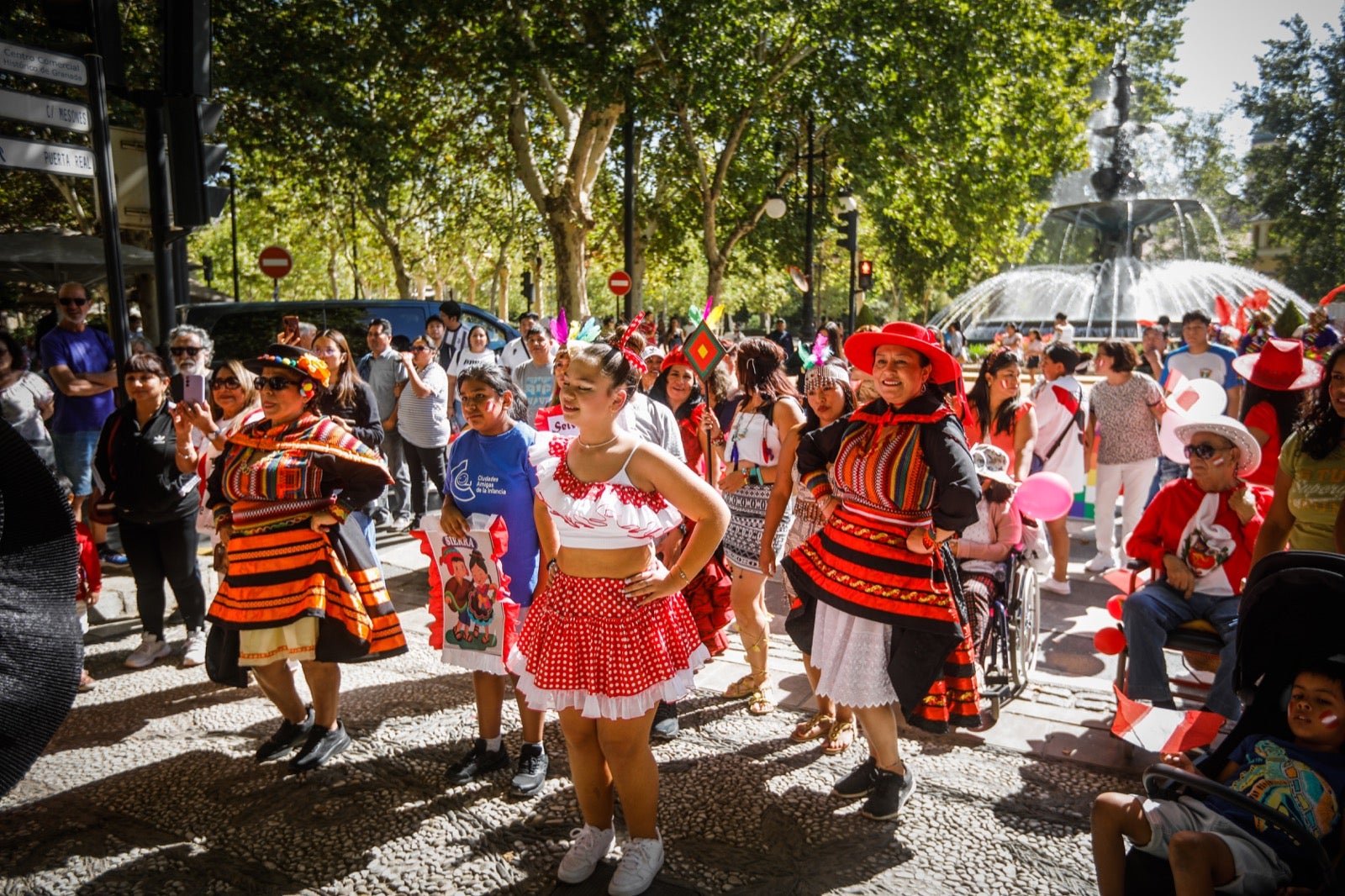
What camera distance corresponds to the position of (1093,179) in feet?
101

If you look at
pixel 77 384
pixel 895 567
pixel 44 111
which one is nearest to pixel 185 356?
pixel 77 384

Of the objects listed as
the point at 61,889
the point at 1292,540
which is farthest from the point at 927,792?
the point at 61,889

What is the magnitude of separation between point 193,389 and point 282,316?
771 cm

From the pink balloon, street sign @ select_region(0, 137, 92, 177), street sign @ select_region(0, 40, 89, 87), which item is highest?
street sign @ select_region(0, 40, 89, 87)

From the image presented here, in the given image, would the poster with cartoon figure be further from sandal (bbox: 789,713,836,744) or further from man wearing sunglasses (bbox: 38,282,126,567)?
man wearing sunglasses (bbox: 38,282,126,567)

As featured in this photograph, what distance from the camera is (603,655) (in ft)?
9.75

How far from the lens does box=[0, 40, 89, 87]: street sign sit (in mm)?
5594

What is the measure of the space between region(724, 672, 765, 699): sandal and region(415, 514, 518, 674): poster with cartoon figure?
145 centimetres

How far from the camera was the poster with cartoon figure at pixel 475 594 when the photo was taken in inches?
149

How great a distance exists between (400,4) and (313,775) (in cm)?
1506

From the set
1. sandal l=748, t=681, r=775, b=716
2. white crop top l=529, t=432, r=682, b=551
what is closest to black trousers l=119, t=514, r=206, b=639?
sandal l=748, t=681, r=775, b=716

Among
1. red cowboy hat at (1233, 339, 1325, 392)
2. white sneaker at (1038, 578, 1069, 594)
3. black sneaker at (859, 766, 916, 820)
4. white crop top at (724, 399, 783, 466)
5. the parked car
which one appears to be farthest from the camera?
the parked car

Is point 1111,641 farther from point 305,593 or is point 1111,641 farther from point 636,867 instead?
point 305,593

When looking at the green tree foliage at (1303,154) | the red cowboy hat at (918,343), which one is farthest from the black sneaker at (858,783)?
the green tree foliage at (1303,154)
